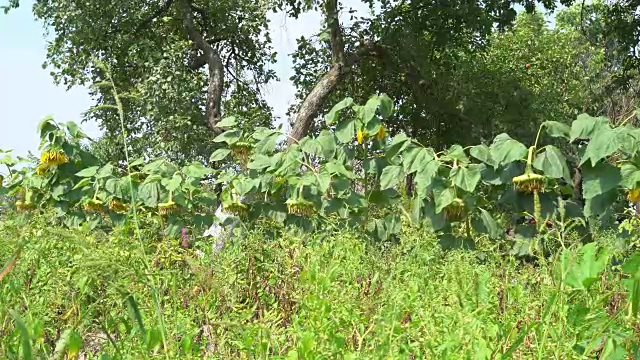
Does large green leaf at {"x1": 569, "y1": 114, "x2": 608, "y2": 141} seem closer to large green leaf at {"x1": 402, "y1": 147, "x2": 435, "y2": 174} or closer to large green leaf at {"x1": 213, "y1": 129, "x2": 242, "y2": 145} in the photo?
large green leaf at {"x1": 402, "y1": 147, "x2": 435, "y2": 174}

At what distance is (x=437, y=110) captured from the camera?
38.5 ft

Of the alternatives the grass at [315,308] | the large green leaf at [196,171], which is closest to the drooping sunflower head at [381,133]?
the large green leaf at [196,171]

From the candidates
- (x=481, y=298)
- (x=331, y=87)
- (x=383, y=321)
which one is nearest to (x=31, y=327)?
(x=383, y=321)

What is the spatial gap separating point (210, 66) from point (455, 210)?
810 cm

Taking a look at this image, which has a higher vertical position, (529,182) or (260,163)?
(260,163)

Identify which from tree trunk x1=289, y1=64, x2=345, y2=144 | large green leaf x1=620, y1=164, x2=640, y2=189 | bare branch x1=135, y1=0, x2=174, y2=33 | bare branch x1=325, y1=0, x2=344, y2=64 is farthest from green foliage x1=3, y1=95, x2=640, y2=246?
bare branch x1=135, y1=0, x2=174, y2=33

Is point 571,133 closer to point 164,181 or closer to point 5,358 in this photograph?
point 164,181

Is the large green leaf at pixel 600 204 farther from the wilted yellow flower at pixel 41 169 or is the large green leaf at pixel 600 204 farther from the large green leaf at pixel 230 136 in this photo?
the wilted yellow flower at pixel 41 169

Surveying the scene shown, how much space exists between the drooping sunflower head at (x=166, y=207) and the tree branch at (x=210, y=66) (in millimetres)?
6515

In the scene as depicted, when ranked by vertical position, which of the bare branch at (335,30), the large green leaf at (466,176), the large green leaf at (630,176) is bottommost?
the large green leaf at (630,176)

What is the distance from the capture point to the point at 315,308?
7.27ft

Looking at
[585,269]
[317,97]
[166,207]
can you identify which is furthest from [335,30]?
[585,269]

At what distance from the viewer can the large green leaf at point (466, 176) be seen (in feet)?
14.0

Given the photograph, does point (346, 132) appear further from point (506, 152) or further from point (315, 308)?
point (315, 308)
